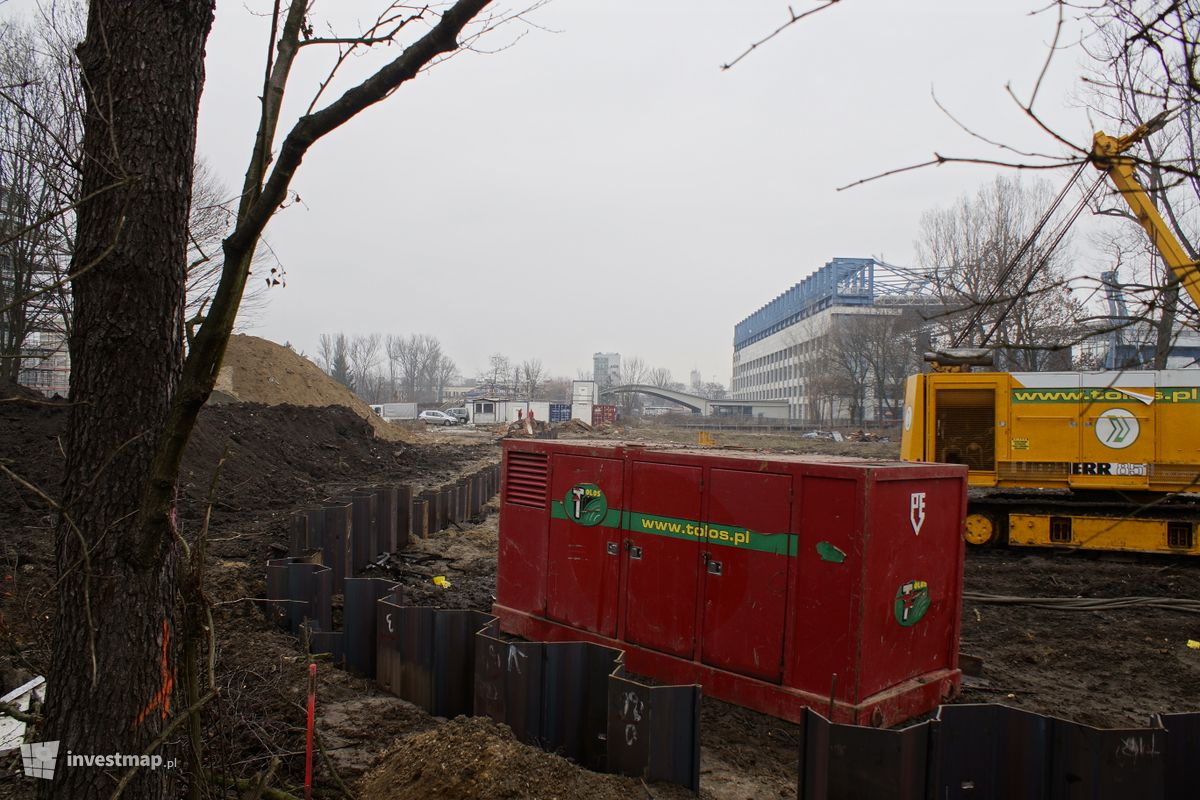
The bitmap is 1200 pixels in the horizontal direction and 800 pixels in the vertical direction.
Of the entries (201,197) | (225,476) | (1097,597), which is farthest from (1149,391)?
(201,197)

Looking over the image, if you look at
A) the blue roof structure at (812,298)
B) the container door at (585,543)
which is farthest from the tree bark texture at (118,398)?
the blue roof structure at (812,298)

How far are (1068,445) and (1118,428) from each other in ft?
2.44

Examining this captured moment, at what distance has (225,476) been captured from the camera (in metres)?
Result: 17.3

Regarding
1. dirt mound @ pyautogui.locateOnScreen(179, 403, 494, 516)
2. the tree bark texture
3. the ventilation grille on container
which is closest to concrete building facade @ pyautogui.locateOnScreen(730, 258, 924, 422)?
dirt mound @ pyautogui.locateOnScreen(179, 403, 494, 516)

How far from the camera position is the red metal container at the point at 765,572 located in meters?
5.48

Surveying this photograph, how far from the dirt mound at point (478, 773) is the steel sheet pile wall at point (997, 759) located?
3.53ft

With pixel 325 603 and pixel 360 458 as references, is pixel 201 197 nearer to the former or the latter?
pixel 360 458

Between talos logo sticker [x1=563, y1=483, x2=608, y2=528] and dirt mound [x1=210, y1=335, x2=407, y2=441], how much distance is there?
26.2 meters

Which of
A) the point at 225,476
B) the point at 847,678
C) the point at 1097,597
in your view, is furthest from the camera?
the point at 225,476

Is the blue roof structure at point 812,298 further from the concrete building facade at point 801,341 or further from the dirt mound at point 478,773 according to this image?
the dirt mound at point 478,773

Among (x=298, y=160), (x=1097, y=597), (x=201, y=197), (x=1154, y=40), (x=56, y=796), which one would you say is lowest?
(x=1097, y=597)

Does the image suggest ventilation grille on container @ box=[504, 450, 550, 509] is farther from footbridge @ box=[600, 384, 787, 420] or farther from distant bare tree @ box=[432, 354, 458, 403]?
distant bare tree @ box=[432, 354, 458, 403]

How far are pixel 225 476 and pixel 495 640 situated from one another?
13769 millimetres

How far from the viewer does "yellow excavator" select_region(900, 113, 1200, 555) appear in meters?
11.8
